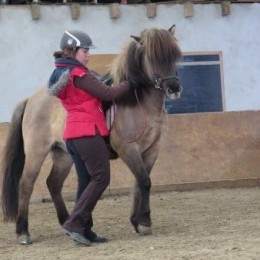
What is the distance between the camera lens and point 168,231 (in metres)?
6.49

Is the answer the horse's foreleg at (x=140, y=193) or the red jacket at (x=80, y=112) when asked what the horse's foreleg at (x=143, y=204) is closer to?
the horse's foreleg at (x=140, y=193)

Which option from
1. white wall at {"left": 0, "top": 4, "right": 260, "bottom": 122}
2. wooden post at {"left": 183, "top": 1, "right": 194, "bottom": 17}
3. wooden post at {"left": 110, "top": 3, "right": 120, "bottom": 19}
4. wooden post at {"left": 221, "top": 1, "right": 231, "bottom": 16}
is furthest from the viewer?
wooden post at {"left": 221, "top": 1, "right": 231, "bottom": 16}

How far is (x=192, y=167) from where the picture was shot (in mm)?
9656

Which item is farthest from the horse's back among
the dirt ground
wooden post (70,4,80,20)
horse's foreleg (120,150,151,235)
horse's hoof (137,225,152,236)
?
wooden post (70,4,80,20)

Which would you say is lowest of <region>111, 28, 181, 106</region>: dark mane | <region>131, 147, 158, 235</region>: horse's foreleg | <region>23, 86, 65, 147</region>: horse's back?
<region>131, 147, 158, 235</region>: horse's foreleg

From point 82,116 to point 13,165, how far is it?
1.44 metres

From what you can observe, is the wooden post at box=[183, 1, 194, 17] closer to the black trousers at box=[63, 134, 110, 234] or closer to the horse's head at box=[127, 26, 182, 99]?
the horse's head at box=[127, 26, 182, 99]

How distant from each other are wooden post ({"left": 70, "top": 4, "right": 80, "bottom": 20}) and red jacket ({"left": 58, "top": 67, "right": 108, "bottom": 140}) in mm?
6750

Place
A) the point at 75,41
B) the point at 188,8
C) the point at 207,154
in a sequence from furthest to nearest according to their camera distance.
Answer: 1. the point at 188,8
2. the point at 207,154
3. the point at 75,41

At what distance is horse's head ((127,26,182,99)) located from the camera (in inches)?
236

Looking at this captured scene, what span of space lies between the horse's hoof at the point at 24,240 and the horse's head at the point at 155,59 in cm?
177

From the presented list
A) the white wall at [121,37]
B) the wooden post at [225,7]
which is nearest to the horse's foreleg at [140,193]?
the white wall at [121,37]

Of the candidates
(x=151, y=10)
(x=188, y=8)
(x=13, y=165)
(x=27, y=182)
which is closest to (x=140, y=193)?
(x=27, y=182)

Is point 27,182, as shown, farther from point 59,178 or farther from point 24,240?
A: point 24,240
